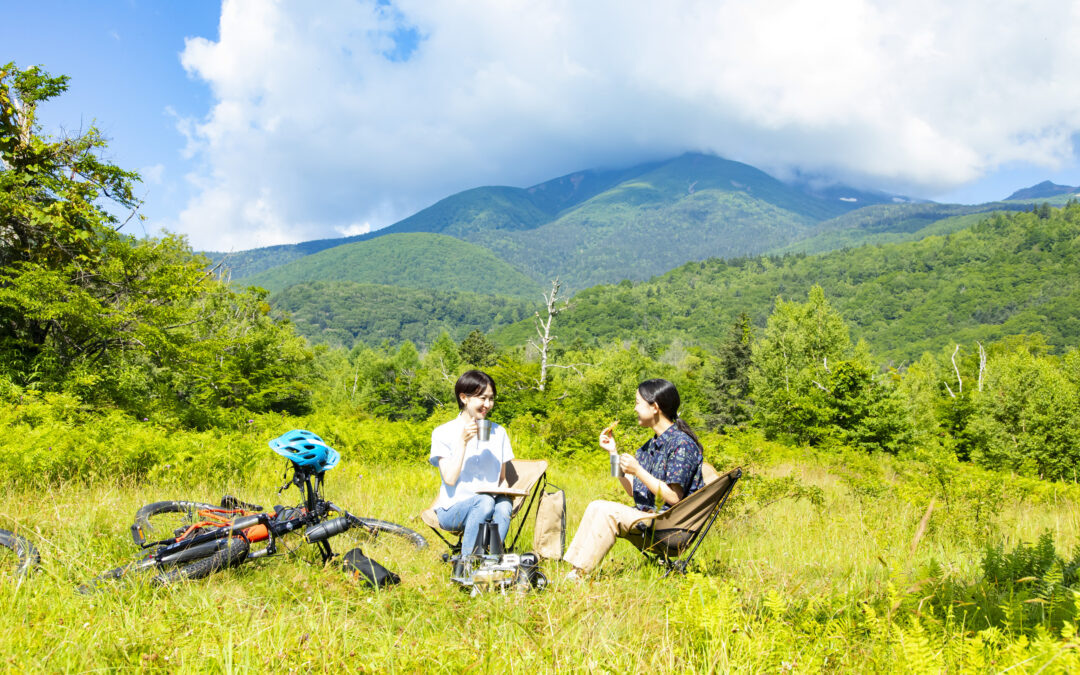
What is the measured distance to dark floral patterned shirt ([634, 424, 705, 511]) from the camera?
333 centimetres

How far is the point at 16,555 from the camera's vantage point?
108 inches

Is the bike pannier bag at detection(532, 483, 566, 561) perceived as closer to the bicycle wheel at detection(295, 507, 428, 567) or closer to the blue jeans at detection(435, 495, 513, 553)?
the blue jeans at detection(435, 495, 513, 553)

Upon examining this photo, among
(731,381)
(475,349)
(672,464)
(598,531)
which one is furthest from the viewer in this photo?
(475,349)

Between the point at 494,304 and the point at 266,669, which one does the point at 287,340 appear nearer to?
the point at 266,669

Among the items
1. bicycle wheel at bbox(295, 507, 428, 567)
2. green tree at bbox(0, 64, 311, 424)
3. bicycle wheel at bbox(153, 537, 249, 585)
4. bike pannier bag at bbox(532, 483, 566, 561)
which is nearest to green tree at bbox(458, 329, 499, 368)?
green tree at bbox(0, 64, 311, 424)

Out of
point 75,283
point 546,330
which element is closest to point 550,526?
point 75,283

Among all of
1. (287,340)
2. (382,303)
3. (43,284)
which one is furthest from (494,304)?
(43,284)

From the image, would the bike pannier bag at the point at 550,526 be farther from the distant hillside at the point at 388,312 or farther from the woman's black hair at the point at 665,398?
the distant hillside at the point at 388,312

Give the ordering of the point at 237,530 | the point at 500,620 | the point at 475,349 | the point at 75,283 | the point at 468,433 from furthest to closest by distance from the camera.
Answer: the point at 475,349
the point at 75,283
the point at 468,433
the point at 237,530
the point at 500,620

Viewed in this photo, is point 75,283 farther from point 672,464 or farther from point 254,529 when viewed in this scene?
point 672,464

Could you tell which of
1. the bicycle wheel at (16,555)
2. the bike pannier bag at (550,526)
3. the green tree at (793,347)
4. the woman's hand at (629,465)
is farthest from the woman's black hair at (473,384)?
the green tree at (793,347)

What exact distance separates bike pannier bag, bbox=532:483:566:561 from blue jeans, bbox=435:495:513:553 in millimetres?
200

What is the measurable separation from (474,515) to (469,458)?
1.40 feet

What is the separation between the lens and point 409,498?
18.3ft
